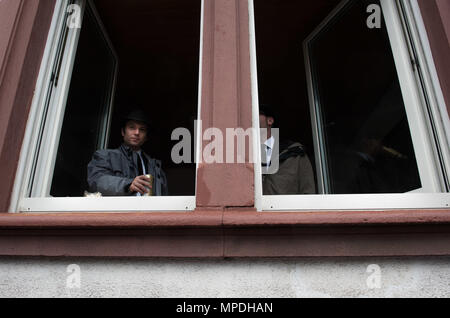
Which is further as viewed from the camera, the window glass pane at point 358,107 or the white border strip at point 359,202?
the window glass pane at point 358,107

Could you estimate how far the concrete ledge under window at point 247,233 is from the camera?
165cm

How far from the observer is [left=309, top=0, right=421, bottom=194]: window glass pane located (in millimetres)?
2666

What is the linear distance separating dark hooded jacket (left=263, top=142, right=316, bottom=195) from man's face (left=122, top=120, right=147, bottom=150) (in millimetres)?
1136

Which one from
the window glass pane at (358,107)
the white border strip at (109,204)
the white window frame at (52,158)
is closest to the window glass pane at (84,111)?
the white window frame at (52,158)

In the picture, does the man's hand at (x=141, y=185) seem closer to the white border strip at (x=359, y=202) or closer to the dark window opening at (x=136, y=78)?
the dark window opening at (x=136, y=78)

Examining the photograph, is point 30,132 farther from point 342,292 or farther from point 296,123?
point 296,123

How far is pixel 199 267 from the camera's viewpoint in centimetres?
171

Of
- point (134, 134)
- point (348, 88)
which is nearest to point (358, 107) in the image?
point (348, 88)

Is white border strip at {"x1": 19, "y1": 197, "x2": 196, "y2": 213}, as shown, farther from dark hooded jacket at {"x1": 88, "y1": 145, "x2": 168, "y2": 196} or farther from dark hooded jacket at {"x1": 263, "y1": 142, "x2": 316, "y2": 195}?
dark hooded jacket at {"x1": 263, "y1": 142, "x2": 316, "y2": 195}

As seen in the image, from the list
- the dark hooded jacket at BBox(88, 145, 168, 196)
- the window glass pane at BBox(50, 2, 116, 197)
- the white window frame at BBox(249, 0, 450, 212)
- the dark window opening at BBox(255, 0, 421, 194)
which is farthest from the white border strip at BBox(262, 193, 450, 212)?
the window glass pane at BBox(50, 2, 116, 197)

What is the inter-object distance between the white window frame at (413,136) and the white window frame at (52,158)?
0.42m

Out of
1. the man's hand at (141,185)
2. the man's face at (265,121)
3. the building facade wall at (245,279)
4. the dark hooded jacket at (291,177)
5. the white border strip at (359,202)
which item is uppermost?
the man's face at (265,121)
